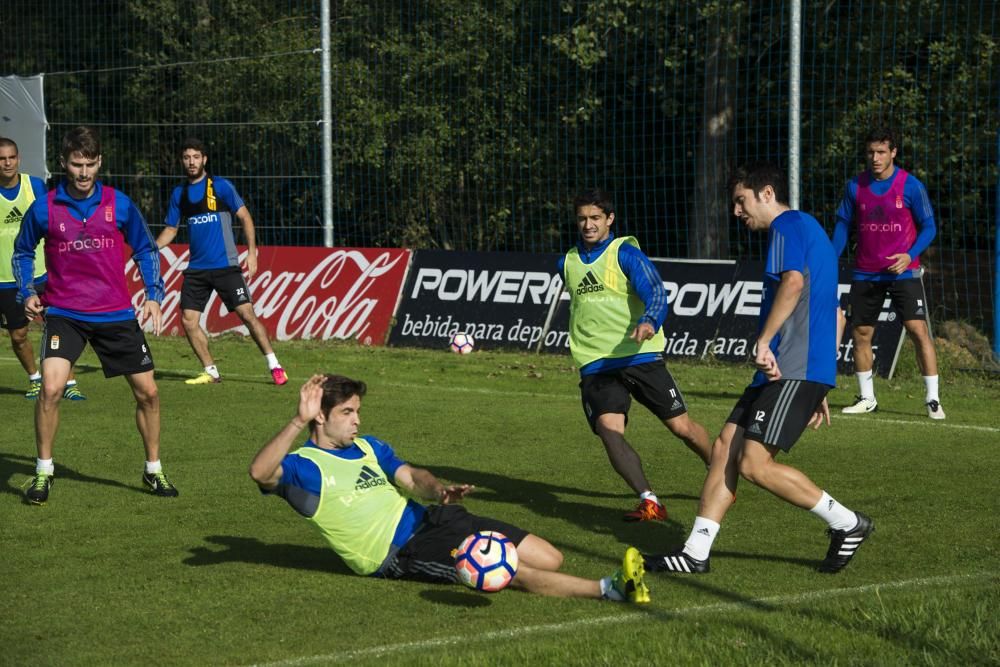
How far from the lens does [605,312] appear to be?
880 centimetres

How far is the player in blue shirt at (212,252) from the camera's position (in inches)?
579

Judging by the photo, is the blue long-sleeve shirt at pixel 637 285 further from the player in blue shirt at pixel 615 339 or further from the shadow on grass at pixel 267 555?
the shadow on grass at pixel 267 555

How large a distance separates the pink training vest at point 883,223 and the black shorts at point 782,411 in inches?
227

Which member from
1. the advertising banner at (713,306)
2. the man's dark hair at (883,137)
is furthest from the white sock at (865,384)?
the advertising banner at (713,306)

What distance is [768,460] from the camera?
23.3ft

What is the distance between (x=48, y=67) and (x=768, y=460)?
26.3m

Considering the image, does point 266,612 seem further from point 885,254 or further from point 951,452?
point 885,254

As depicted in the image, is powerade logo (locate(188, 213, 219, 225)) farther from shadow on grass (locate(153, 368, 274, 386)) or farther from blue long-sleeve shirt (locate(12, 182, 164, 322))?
blue long-sleeve shirt (locate(12, 182, 164, 322))

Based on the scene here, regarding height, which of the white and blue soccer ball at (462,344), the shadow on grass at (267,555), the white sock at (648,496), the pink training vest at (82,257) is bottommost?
the shadow on grass at (267,555)

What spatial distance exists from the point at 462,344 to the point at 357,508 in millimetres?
10329

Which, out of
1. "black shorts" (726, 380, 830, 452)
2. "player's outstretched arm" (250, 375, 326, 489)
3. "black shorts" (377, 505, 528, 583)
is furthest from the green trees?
"player's outstretched arm" (250, 375, 326, 489)

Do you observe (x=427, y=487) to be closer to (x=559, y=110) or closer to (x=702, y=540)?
(x=702, y=540)

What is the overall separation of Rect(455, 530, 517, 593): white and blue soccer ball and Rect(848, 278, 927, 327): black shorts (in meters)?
6.96

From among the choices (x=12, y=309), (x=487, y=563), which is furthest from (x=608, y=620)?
(x=12, y=309)
